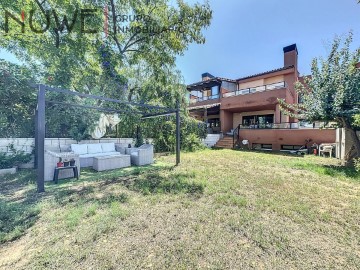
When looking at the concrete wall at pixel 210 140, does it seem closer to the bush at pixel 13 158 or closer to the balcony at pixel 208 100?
the balcony at pixel 208 100

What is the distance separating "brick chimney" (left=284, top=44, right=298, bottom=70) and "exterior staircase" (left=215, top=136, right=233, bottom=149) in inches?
424

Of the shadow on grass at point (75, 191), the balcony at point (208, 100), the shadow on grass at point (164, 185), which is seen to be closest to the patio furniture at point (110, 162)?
the shadow on grass at point (75, 191)

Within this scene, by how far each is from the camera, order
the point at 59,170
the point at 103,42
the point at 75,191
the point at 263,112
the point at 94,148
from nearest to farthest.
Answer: the point at 75,191
the point at 59,170
the point at 94,148
the point at 103,42
the point at 263,112

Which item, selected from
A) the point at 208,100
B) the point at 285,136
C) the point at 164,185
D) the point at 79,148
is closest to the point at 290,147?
the point at 285,136

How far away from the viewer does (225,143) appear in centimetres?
1822

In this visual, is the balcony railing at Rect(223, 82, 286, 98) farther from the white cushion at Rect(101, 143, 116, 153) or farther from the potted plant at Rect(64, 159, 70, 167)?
the potted plant at Rect(64, 159, 70, 167)

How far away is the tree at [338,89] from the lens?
8016mm

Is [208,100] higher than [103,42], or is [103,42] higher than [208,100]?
[103,42]

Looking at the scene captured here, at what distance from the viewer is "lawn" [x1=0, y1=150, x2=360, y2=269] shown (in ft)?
8.23

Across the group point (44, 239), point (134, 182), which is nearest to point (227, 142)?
point (134, 182)

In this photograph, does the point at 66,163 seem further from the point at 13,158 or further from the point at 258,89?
the point at 258,89

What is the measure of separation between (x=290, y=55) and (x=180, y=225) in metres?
23.0

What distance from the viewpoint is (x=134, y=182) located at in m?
6.29

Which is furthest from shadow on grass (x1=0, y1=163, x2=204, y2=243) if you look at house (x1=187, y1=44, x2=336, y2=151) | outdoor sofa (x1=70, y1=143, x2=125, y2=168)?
→ house (x1=187, y1=44, x2=336, y2=151)
